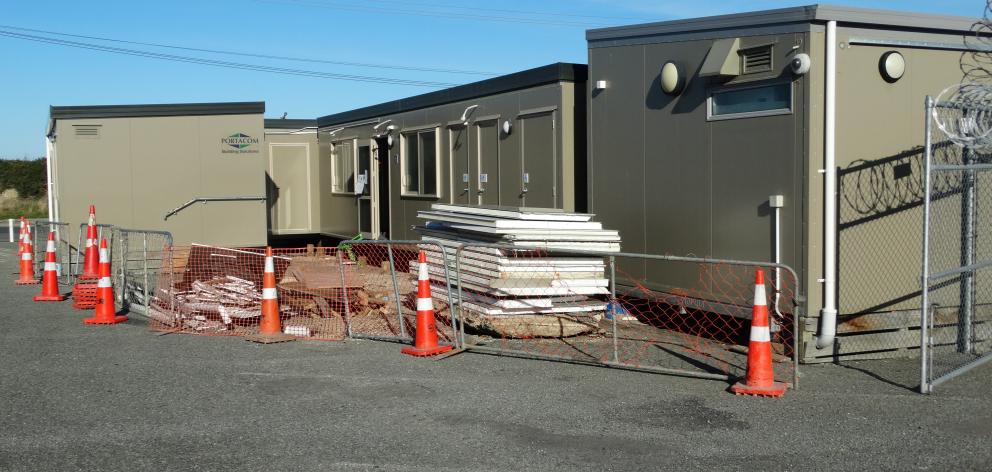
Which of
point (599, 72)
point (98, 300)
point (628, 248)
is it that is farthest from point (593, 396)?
point (98, 300)

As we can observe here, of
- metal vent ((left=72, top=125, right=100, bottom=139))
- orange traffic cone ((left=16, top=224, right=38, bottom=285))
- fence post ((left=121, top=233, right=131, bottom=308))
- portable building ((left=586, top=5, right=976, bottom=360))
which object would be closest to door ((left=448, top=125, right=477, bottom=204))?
portable building ((left=586, top=5, right=976, bottom=360))

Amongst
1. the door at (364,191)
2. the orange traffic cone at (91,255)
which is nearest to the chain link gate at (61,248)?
the orange traffic cone at (91,255)

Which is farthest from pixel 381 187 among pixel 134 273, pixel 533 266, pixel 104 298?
pixel 533 266

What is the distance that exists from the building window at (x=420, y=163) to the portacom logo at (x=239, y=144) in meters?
2.52

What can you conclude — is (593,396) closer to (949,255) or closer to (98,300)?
(949,255)

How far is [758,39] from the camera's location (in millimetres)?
8531

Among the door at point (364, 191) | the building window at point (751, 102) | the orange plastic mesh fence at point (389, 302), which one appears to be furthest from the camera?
the door at point (364, 191)

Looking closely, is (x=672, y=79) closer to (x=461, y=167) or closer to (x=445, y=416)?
(x=445, y=416)

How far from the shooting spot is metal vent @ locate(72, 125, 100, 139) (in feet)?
49.4

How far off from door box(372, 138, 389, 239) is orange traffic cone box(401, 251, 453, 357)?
8.20 meters

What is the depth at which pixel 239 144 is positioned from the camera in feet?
51.8

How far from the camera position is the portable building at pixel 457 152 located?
11.2 metres

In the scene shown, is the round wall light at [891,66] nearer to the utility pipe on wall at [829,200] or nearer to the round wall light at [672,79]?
the utility pipe on wall at [829,200]

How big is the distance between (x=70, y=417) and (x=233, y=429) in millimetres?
1226
